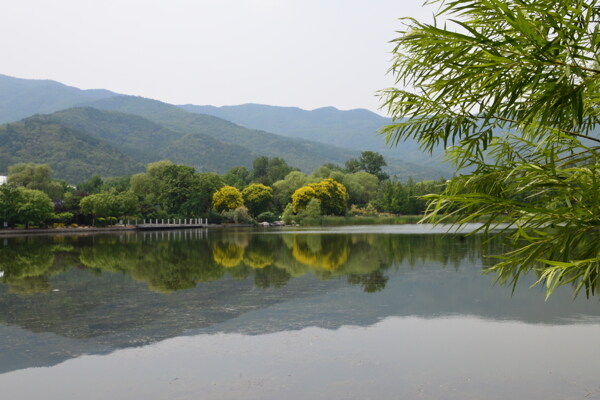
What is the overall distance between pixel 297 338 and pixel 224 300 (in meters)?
4.96

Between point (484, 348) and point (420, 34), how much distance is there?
6.29 m

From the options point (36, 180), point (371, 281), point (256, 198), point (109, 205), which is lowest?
point (371, 281)

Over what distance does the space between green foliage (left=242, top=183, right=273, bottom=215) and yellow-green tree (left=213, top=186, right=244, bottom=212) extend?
611 cm

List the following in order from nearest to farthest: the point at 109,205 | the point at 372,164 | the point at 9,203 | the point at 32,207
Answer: the point at 9,203 < the point at 32,207 < the point at 109,205 < the point at 372,164

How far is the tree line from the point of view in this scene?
66938mm

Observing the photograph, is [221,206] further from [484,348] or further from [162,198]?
[484,348]

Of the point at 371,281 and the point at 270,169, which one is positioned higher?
the point at 270,169

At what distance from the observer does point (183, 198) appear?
92625 mm

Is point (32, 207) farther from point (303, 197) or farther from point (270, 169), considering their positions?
point (270, 169)

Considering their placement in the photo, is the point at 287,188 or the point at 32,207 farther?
the point at 287,188

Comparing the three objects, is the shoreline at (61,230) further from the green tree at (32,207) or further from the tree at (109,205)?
the tree at (109,205)

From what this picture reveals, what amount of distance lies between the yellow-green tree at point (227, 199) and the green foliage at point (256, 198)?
6.11 m

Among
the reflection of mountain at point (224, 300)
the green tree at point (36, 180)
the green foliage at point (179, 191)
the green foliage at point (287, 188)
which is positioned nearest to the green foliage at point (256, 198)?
the green foliage at point (287, 188)

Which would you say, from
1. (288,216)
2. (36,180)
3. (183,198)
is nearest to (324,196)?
(288,216)
